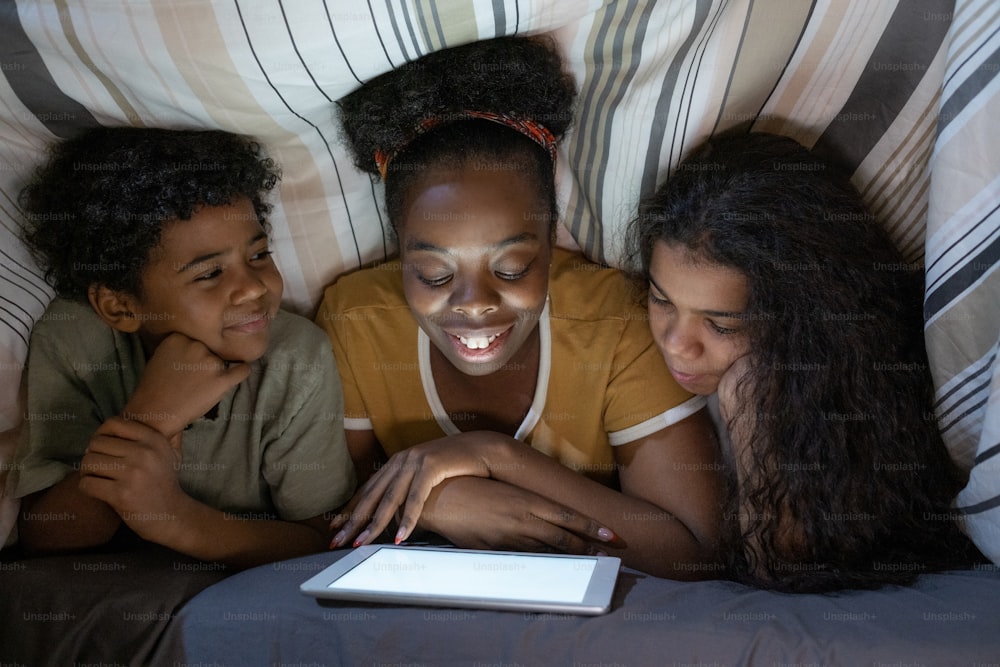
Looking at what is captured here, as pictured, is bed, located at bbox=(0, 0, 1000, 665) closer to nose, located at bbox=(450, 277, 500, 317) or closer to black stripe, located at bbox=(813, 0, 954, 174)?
black stripe, located at bbox=(813, 0, 954, 174)

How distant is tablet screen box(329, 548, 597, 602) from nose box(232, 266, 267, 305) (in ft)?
1.17

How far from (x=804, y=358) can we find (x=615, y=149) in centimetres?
37

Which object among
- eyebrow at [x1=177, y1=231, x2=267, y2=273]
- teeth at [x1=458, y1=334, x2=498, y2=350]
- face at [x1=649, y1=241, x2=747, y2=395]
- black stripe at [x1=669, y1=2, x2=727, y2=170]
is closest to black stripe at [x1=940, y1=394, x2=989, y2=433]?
face at [x1=649, y1=241, x2=747, y2=395]

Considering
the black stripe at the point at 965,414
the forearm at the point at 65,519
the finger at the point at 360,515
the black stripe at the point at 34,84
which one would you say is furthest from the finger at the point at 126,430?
the black stripe at the point at 965,414

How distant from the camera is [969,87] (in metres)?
1.00

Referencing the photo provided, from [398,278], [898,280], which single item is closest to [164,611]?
[398,278]

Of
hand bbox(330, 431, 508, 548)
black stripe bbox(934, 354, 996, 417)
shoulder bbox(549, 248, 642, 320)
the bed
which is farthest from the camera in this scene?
shoulder bbox(549, 248, 642, 320)

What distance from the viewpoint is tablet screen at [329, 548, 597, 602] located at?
99 centimetres

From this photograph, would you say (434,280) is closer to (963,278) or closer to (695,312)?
(695,312)

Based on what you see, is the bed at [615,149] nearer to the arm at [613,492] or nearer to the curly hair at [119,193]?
the curly hair at [119,193]

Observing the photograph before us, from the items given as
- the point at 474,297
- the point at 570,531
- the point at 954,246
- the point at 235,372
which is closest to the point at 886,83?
the point at 954,246

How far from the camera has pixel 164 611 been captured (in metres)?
1.04

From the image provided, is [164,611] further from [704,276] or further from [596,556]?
[704,276]

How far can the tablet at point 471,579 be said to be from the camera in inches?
38.1
